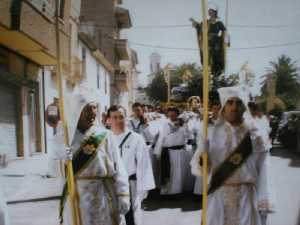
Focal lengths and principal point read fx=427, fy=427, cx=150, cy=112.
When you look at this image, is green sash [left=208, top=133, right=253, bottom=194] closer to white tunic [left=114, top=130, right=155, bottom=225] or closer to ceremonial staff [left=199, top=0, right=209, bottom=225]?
ceremonial staff [left=199, top=0, right=209, bottom=225]

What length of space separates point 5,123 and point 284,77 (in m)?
2.38

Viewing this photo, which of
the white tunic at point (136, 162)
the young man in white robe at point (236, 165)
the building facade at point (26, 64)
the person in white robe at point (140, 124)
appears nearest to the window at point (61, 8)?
the building facade at point (26, 64)

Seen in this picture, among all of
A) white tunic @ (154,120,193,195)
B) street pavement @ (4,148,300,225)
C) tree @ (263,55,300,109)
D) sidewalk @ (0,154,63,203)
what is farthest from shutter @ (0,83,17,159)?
white tunic @ (154,120,193,195)

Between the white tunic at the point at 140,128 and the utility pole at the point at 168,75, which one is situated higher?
the utility pole at the point at 168,75

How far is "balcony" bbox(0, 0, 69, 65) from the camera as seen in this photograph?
306 cm

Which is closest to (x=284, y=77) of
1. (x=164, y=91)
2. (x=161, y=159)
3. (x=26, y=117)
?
(x=164, y=91)

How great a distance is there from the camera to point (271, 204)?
3.38 meters

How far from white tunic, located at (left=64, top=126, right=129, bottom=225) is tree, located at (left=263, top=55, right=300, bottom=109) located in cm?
143

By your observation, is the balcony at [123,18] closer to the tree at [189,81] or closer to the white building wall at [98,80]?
the white building wall at [98,80]

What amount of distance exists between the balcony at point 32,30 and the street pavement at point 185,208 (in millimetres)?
1350

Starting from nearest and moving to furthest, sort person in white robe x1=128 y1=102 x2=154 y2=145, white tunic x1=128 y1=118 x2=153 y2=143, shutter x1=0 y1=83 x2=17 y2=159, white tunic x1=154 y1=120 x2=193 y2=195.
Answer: shutter x1=0 y1=83 x2=17 y2=159 < person in white robe x1=128 y1=102 x2=154 y2=145 < white tunic x1=128 y1=118 x2=153 y2=143 < white tunic x1=154 y1=120 x2=193 y2=195

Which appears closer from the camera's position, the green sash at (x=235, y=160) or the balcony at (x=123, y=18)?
the green sash at (x=235, y=160)

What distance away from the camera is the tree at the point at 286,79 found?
3.66 meters

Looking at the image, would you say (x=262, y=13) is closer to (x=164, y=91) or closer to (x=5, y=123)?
(x=164, y=91)
